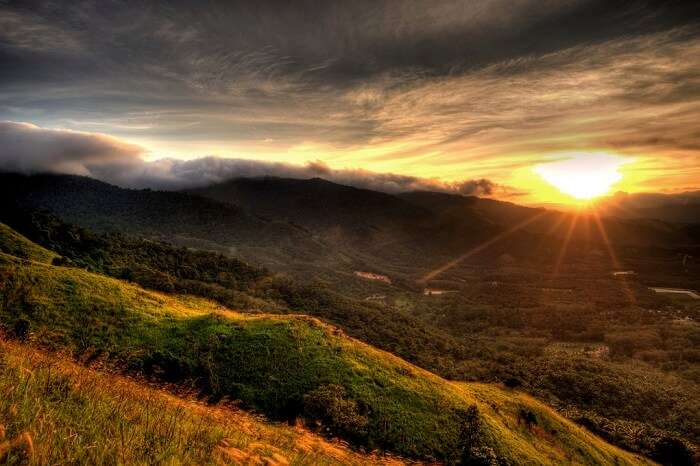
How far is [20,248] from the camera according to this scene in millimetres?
45750

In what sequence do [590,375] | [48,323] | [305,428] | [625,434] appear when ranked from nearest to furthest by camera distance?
[305,428]
[48,323]
[625,434]
[590,375]

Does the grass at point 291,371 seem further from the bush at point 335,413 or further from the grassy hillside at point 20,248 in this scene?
the grassy hillside at point 20,248

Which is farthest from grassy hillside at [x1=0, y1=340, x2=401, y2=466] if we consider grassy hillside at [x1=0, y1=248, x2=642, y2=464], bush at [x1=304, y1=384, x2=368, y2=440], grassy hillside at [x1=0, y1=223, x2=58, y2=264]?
grassy hillside at [x1=0, y1=223, x2=58, y2=264]

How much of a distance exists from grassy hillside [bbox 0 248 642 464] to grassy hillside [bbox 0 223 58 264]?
15843 mm

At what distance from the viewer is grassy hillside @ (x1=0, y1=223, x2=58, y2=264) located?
44.1 metres

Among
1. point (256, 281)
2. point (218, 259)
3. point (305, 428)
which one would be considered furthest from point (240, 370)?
point (218, 259)

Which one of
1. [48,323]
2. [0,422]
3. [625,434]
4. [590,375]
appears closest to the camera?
[0,422]

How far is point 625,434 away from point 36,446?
179 ft

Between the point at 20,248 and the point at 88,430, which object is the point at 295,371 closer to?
the point at 88,430

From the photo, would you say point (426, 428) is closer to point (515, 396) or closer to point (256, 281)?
point (515, 396)

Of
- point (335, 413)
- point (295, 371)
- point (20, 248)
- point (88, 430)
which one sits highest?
point (88, 430)

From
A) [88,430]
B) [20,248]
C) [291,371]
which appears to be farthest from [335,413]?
[20,248]

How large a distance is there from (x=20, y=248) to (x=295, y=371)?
43.0 metres

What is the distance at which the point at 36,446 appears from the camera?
3.25 m
